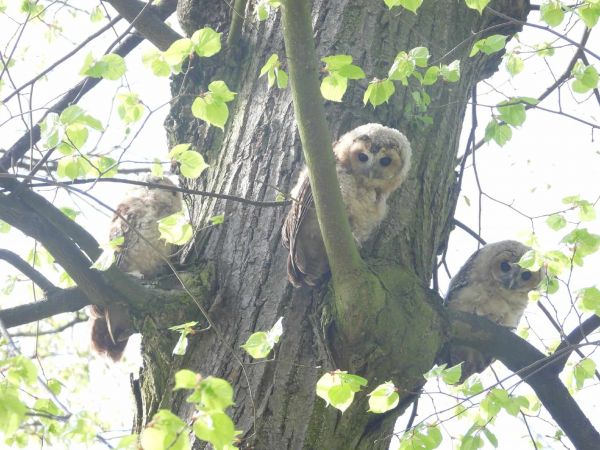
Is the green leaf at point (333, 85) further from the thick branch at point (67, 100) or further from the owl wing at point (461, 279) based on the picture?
the owl wing at point (461, 279)

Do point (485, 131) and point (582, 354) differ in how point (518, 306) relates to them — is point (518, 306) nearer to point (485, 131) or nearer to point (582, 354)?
point (582, 354)

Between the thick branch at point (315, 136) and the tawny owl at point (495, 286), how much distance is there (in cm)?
241

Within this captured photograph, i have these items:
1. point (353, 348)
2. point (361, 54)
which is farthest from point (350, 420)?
point (361, 54)

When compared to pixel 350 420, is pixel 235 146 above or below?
above

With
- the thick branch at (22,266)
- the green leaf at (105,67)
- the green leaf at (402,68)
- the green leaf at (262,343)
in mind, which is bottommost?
the green leaf at (262,343)

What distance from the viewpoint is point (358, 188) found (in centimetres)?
401

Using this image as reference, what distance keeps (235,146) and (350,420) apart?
130 centimetres

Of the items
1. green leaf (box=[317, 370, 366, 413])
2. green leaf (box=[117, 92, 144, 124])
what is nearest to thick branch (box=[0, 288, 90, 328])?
green leaf (box=[117, 92, 144, 124])

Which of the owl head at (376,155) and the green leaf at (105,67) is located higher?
the owl head at (376,155)

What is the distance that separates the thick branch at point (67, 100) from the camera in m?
3.55

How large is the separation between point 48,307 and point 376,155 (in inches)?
65.2

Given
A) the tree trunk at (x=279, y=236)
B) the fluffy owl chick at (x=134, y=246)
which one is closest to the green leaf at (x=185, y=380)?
the tree trunk at (x=279, y=236)

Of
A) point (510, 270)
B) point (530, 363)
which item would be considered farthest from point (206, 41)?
point (510, 270)

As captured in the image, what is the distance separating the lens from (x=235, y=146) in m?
3.54
